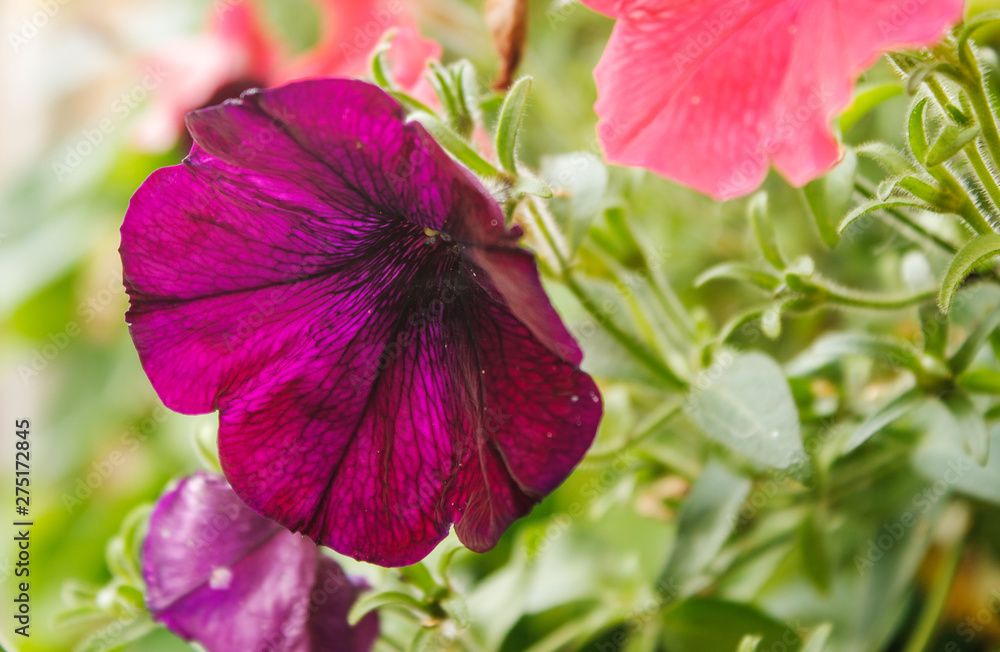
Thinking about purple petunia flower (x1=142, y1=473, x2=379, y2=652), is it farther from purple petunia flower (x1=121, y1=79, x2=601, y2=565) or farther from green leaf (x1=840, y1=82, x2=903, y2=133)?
green leaf (x1=840, y1=82, x2=903, y2=133)

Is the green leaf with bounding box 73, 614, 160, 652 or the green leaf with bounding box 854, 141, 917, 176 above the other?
the green leaf with bounding box 854, 141, 917, 176

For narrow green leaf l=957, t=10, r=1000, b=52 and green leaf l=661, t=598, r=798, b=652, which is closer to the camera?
narrow green leaf l=957, t=10, r=1000, b=52

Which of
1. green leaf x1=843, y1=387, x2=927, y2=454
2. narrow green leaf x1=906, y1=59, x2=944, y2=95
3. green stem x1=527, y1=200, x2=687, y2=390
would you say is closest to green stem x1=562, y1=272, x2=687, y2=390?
green stem x1=527, y1=200, x2=687, y2=390

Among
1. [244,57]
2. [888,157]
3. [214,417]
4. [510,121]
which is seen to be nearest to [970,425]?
[888,157]

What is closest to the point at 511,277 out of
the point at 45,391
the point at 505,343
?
the point at 505,343

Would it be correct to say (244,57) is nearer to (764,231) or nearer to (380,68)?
(380,68)

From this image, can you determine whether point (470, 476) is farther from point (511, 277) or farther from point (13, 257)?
point (13, 257)
